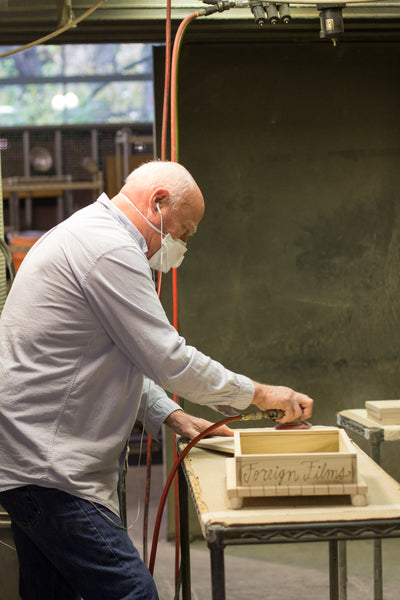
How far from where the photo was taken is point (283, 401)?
5.99 feet

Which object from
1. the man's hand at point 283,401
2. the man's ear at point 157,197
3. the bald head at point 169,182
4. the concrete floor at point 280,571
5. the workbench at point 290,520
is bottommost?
the concrete floor at point 280,571

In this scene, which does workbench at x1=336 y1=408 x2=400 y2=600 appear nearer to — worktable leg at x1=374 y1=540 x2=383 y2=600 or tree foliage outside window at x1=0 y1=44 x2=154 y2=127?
worktable leg at x1=374 y1=540 x2=383 y2=600

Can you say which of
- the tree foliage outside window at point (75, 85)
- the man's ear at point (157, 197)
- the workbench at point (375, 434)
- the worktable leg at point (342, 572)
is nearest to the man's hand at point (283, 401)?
the man's ear at point (157, 197)

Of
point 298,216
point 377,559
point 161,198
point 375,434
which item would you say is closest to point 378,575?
point 377,559

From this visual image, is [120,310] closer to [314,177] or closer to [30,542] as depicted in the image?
[30,542]

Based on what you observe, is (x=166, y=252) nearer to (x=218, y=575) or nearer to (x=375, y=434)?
(x=218, y=575)

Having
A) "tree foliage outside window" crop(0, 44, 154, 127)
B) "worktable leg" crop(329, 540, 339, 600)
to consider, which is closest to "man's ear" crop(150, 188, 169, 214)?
"worktable leg" crop(329, 540, 339, 600)

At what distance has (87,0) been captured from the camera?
2611 mm

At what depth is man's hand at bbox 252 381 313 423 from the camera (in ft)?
5.89

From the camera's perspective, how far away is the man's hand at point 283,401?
1.79m

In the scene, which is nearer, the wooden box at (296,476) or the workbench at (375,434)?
the wooden box at (296,476)

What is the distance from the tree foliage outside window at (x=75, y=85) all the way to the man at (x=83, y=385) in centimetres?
700

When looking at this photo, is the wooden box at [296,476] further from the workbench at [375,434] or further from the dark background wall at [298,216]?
the dark background wall at [298,216]

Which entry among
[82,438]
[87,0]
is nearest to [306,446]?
[82,438]
